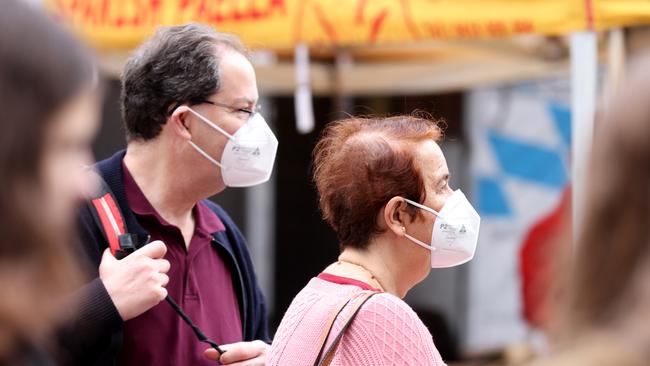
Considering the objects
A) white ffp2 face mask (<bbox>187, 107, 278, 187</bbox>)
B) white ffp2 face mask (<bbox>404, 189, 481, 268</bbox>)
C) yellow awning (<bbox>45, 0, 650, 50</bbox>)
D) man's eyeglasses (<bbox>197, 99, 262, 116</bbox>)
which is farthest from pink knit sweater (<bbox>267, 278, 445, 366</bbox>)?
yellow awning (<bbox>45, 0, 650, 50</bbox>)

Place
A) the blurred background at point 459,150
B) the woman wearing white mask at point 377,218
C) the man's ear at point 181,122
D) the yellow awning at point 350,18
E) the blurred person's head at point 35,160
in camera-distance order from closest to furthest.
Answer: the blurred person's head at point 35,160 < the woman wearing white mask at point 377,218 < the man's ear at point 181,122 < the yellow awning at point 350,18 < the blurred background at point 459,150

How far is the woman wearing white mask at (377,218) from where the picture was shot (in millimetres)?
2439

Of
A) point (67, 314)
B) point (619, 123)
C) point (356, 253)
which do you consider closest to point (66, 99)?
point (619, 123)

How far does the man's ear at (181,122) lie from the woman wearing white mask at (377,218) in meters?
0.38

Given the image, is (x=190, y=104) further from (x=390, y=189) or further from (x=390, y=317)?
(x=390, y=317)

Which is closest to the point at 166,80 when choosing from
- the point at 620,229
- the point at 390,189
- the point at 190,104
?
the point at 190,104

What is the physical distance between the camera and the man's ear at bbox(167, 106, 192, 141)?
287 centimetres

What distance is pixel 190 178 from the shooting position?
2848mm

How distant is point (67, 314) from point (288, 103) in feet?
17.4

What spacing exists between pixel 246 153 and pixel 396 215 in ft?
1.81

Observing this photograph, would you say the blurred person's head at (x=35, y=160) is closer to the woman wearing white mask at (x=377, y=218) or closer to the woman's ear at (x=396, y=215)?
the woman wearing white mask at (x=377, y=218)

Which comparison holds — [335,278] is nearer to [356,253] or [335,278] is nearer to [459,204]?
[356,253]

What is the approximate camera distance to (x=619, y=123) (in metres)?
1.20

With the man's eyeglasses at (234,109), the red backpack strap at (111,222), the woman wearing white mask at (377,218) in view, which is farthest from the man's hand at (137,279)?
the man's eyeglasses at (234,109)
